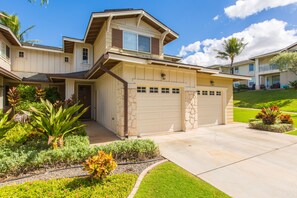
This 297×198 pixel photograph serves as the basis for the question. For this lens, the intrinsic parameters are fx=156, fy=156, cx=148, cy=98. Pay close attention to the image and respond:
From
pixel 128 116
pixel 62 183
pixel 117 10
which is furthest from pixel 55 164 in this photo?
pixel 117 10

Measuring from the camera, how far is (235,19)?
1800 centimetres

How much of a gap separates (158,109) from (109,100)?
9.99 feet

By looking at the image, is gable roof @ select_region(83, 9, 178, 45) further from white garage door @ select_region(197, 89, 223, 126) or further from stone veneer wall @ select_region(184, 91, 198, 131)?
stone veneer wall @ select_region(184, 91, 198, 131)

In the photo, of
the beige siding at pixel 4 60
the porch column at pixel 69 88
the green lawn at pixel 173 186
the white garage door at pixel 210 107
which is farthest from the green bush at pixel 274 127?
the beige siding at pixel 4 60

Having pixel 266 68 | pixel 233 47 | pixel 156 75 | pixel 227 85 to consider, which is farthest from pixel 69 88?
pixel 266 68

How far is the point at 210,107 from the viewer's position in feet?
37.5

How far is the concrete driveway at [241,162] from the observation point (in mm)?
3480

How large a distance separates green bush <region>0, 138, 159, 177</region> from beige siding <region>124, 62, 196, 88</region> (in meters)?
3.54

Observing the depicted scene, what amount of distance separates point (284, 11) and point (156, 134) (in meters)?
14.3

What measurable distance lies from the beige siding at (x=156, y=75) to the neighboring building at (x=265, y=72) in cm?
2279

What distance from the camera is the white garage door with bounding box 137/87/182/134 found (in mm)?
8133

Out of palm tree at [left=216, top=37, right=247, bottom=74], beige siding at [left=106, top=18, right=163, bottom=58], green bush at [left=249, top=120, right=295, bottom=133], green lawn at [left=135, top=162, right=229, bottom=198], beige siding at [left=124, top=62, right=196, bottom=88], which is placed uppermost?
palm tree at [left=216, top=37, right=247, bottom=74]

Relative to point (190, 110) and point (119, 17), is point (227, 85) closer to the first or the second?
point (190, 110)

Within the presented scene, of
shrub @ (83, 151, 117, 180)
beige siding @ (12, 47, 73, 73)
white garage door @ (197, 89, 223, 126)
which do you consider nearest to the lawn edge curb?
shrub @ (83, 151, 117, 180)
